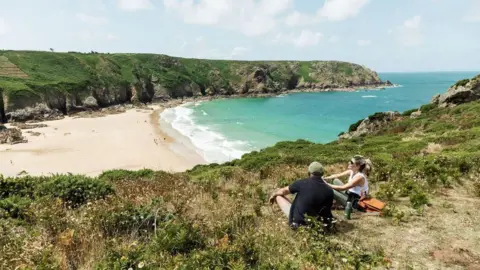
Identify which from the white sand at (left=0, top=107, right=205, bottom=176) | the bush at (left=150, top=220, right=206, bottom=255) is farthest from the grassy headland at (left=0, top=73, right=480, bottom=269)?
the white sand at (left=0, top=107, right=205, bottom=176)

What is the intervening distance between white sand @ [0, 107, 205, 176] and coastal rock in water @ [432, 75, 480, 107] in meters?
30.0

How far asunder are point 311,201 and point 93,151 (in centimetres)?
3849

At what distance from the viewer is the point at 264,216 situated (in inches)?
252

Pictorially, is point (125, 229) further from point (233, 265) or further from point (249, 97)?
point (249, 97)

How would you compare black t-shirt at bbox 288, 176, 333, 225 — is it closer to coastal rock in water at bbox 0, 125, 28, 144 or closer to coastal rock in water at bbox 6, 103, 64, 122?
coastal rock in water at bbox 0, 125, 28, 144

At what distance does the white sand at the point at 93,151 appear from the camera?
1257 inches

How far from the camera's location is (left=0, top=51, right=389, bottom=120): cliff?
2662 inches

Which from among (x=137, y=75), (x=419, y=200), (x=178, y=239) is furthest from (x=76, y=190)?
(x=137, y=75)

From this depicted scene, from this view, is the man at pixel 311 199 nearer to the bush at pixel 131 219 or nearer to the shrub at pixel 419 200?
the bush at pixel 131 219

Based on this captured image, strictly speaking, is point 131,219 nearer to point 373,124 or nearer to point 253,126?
point 373,124

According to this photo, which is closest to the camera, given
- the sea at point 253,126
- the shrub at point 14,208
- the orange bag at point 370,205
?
the shrub at point 14,208

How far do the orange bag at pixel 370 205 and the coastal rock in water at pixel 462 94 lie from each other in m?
35.7

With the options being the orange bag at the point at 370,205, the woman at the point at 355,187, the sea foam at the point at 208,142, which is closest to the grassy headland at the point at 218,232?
the orange bag at the point at 370,205

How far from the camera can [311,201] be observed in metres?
5.53
